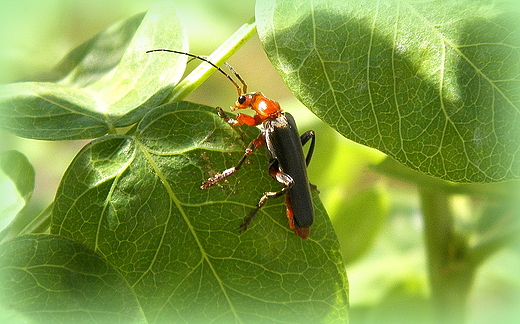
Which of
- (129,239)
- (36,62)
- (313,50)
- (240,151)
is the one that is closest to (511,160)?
(313,50)

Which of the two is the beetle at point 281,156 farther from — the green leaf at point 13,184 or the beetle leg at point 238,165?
the green leaf at point 13,184

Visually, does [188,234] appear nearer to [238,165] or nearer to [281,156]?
[238,165]

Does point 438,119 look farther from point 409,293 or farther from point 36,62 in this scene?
point 36,62

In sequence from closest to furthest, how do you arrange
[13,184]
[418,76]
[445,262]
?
[418,76], [13,184], [445,262]

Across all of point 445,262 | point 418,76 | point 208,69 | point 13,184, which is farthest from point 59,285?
point 445,262

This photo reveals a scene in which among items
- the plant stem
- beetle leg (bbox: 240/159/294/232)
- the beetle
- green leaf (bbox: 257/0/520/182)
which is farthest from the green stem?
the plant stem
